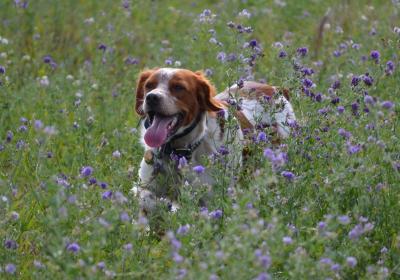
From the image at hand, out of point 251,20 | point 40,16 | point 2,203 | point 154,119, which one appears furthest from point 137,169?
point 251,20

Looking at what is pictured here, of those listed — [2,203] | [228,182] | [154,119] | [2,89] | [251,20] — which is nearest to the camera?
[2,203]

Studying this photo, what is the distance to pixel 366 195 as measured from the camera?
3955mm

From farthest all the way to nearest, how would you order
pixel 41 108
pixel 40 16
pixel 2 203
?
pixel 40 16, pixel 41 108, pixel 2 203

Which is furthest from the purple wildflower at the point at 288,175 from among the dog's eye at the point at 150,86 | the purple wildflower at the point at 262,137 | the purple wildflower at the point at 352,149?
the dog's eye at the point at 150,86

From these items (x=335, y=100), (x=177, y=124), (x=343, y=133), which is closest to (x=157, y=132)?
(x=177, y=124)

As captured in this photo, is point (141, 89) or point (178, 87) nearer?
point (178, 87)

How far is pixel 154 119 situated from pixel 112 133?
0.99 metres

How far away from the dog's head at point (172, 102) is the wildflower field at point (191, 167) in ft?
0.71

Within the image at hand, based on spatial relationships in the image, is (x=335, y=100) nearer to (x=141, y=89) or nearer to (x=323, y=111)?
(x=323, y=111)

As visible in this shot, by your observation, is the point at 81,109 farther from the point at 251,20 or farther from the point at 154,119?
the point at 251,20

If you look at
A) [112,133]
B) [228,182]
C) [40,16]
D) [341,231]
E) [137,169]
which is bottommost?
[341,231]

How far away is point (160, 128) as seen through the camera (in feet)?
16.9

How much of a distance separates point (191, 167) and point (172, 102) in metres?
0.38

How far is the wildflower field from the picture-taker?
330 centimetres
